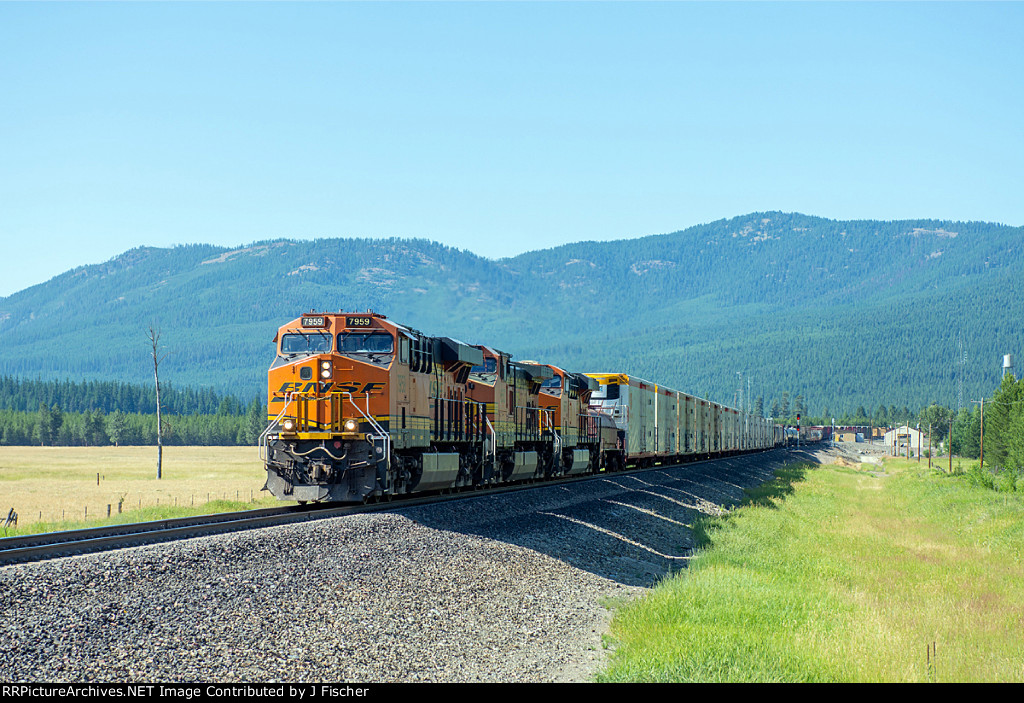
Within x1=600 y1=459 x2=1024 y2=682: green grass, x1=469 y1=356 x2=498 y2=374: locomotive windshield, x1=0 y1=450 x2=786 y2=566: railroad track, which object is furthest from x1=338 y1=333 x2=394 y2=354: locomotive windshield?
x1=469 y1=356 x2=498 y2=374: locomotive windshield

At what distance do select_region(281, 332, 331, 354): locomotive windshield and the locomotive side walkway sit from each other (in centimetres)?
451

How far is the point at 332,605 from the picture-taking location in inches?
503

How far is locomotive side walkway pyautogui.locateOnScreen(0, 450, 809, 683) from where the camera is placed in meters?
9.91

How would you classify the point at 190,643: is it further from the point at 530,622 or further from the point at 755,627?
the point at 755,627

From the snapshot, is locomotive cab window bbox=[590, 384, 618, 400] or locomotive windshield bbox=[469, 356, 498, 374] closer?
locomotive windshield bbox=[469, 356, 498, 374]

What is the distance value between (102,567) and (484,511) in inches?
434

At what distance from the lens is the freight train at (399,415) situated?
19562mm

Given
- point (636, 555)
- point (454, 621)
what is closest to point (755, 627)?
point (454, 621)

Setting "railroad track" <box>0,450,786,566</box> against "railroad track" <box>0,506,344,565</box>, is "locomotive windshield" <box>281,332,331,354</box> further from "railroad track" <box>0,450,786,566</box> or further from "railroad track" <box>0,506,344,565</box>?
"railroad track" <box>0,506,344,565</box>

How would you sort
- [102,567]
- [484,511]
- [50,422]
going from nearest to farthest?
1. [102,567]
2. [484,511]
3. [50,422]

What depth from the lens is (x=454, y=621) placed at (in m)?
13.8

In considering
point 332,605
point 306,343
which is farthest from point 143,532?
point 306,343

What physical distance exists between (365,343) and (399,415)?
1796mm

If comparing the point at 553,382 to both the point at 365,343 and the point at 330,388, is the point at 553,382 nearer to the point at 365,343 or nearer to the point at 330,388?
the point at 365,343
